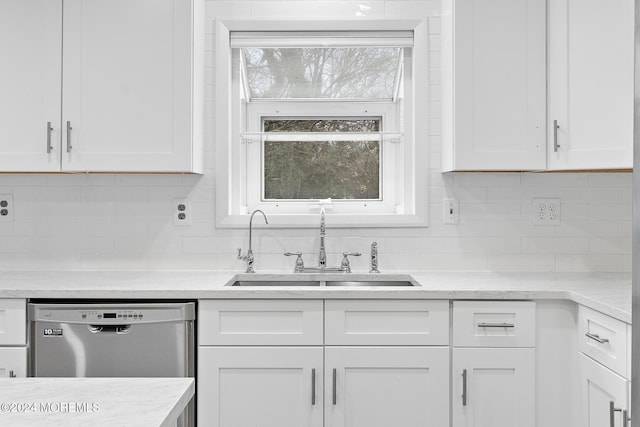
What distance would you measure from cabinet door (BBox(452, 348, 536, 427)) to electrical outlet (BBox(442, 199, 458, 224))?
2.44 ft

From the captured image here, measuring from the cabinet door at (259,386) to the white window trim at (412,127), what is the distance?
0.74 meters

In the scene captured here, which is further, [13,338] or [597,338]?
[13,338]

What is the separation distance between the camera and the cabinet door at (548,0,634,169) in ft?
5.69

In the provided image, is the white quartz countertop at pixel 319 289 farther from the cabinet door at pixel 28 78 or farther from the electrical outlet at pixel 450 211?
the cabinet door at pixel 28 78

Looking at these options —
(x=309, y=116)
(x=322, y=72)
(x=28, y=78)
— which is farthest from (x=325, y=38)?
(x=28, y=78)

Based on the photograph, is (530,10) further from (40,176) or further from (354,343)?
(40,176)

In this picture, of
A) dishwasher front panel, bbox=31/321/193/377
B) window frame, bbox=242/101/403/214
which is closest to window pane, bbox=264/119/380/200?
window frame, bbox=242/101/403/214

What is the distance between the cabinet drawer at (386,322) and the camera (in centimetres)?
196

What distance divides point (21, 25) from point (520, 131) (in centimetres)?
216

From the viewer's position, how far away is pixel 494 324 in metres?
1.95

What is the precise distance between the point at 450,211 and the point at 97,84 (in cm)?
170

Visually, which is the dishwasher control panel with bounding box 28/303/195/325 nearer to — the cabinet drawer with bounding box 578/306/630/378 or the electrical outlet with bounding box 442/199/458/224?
the electrical outlet with bounding box 442/199/458/224

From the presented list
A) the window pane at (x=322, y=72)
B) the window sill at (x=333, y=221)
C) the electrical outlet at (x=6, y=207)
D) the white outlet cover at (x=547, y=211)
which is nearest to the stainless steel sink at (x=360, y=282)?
the window sill at (x=333, y=221)

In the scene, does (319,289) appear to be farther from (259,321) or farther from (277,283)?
(277,283)
